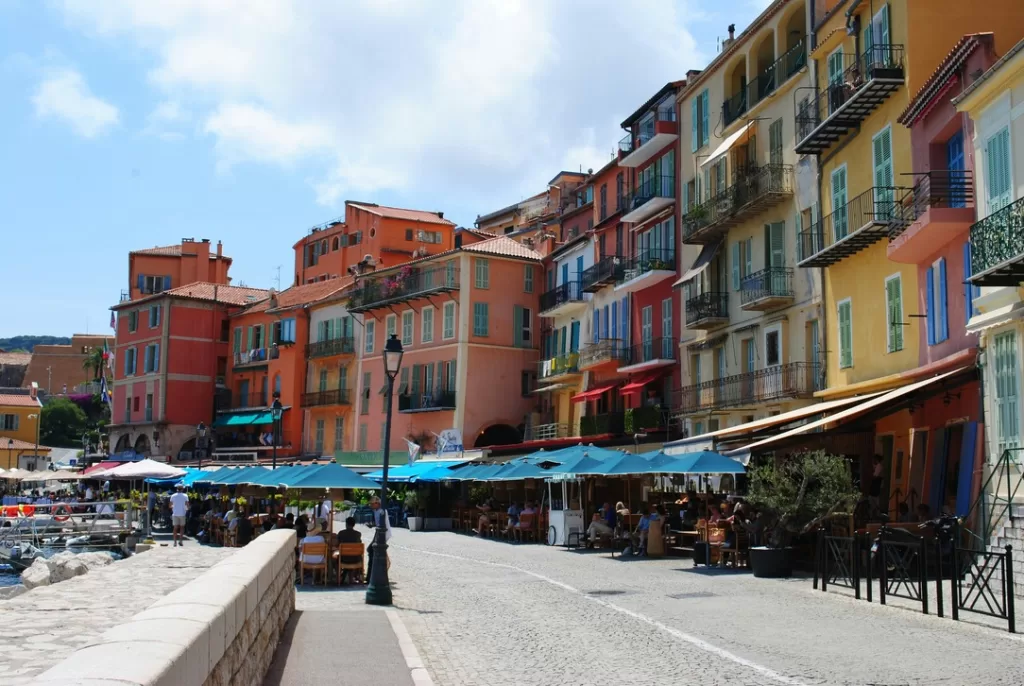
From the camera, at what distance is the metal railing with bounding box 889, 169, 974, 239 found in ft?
68.5

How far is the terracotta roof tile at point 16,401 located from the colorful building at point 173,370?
20.6 m

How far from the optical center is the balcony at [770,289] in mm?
31188

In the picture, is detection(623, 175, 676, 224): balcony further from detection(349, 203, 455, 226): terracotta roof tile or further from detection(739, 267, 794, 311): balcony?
detection(349, 203, 455, 226): terracotta roof tile

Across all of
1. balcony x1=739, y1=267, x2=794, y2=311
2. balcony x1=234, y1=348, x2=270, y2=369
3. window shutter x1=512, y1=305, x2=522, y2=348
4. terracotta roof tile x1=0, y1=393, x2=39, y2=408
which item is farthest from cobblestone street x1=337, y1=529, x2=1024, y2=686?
terracotta roof tile x1=0, y1=393, x2=39, y2=408

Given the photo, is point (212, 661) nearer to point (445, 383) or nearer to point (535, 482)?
point (535, 482)

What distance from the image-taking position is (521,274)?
5531cm

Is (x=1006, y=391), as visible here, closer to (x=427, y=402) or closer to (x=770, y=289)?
(x=770, y=289)

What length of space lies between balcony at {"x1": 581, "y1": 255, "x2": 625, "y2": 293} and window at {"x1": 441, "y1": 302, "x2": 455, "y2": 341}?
8.68 meters

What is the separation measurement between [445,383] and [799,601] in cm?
3846

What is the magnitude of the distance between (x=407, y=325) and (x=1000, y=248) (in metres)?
42.9

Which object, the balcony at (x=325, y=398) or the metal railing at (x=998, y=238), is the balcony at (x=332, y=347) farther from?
the metal railing at (x=998, y=238)

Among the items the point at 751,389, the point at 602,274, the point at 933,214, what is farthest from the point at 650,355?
the point at 933,214

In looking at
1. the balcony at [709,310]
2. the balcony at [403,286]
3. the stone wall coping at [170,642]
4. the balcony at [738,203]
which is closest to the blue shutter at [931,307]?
the balcony at [738,203]

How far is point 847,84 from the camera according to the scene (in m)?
26.3
